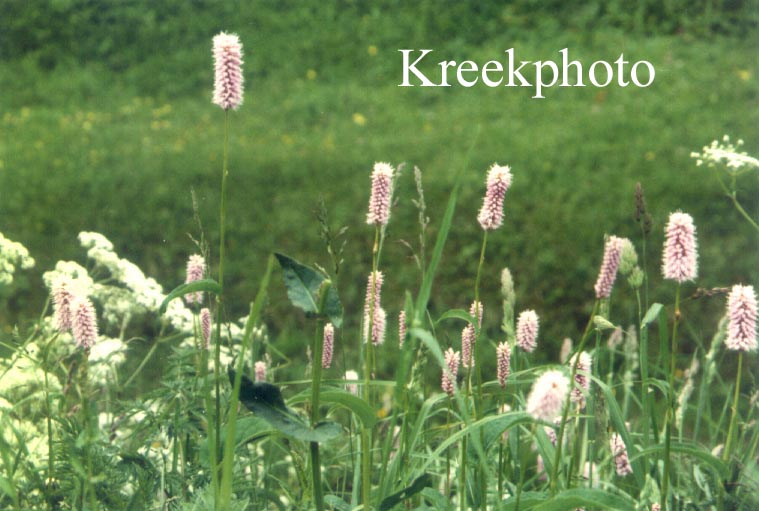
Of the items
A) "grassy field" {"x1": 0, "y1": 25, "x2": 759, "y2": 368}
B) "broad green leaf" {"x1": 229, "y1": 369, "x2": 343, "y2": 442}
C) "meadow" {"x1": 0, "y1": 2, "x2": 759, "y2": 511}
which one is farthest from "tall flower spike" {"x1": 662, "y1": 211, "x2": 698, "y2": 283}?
"grassy field" {"x1": 0, "y1": 25, "x2": 759, "y2": 368}

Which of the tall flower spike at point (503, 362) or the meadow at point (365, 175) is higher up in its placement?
the meadow at point (365, 175)

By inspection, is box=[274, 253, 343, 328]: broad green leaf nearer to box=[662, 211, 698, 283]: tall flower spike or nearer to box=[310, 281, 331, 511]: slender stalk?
box=[310, 281, 331, 511]: slender stalk

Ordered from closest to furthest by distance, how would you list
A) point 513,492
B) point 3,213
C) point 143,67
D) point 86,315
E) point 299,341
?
point 86,315 < point 513,492 < point 299,341 < point 3,213 < point 143,67

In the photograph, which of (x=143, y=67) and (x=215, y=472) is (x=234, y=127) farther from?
(x=215, y=472)

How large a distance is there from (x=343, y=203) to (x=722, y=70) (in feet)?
9.72

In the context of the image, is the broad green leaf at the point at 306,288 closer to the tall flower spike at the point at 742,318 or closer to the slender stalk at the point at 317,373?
the slender stalk at the point at 317,373

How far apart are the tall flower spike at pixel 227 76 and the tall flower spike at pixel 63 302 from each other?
354 mm

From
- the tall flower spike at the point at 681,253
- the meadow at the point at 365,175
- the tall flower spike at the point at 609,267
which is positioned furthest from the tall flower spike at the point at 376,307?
the meadow at the point at 365,175

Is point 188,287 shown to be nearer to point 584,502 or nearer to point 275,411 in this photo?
point 275,411

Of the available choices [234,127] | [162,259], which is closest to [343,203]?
[162,259]

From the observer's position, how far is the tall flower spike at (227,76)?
5.20ft

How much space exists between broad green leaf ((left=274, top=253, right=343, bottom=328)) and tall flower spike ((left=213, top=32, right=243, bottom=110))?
25 cm

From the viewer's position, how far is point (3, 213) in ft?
20.6

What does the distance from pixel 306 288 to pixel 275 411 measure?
18 centimetres
